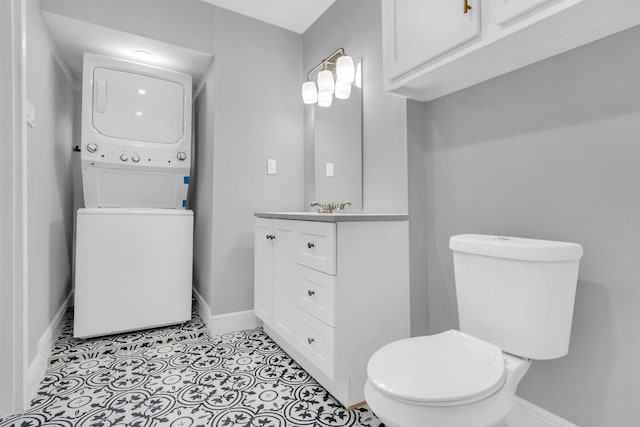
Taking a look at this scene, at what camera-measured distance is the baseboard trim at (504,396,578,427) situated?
1.19 m

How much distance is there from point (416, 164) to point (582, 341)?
3.21ft

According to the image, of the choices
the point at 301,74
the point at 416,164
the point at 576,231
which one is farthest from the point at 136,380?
the point at 301,74

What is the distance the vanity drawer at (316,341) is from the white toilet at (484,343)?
39 centimetres

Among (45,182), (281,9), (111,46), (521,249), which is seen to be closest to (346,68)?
(281,9)

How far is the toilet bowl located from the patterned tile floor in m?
0.55

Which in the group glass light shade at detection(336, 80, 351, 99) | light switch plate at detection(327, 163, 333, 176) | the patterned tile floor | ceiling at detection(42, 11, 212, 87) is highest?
ceiling at detection(42, 11, 212, 87)

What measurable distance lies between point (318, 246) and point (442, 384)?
0.76 meters

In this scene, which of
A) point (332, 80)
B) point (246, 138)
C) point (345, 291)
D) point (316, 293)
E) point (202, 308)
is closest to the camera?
point (345, 291)

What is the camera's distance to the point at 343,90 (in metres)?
2.02

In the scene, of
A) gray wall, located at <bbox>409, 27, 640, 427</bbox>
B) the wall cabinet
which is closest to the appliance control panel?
the wall cabinet

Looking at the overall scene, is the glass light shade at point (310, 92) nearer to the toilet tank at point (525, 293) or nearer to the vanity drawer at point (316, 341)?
the vanity drawer at point (316, 341)

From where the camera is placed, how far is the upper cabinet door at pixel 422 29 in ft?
3.70

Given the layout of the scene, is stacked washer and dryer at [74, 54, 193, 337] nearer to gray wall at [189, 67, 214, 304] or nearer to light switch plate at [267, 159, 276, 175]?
gray wall at [189, 67, 214, 304]

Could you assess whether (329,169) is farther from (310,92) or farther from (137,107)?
(137,107)
